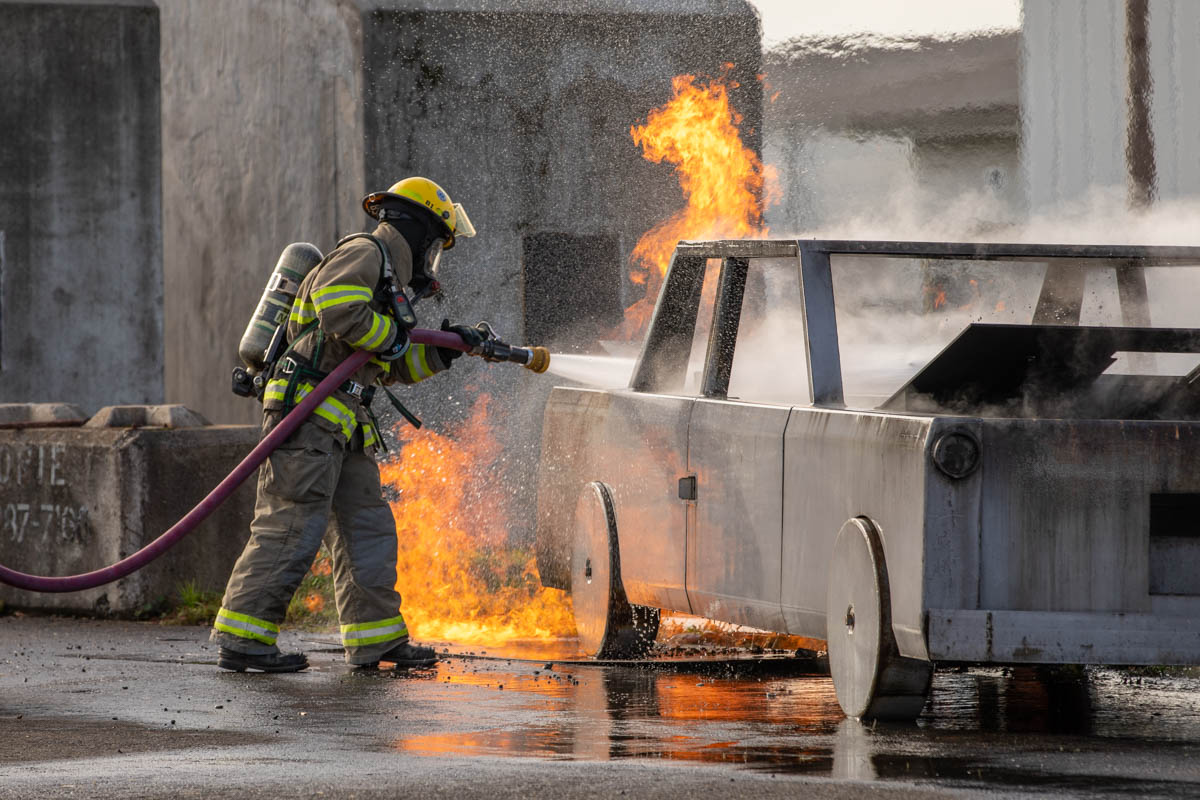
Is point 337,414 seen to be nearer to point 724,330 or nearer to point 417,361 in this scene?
point 417,361

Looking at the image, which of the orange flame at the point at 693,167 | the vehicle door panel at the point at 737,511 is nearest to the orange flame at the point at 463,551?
the orange flame at the point at 693,167

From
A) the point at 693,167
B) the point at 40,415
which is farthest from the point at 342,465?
the point at 693,167

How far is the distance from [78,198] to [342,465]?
10.6 meters

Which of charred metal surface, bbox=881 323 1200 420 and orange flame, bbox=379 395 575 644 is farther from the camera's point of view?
orange flame, bbox=379 395 575 644

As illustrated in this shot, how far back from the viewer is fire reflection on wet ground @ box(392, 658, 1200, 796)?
5.34m

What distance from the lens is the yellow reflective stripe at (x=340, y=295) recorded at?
25.2 ft

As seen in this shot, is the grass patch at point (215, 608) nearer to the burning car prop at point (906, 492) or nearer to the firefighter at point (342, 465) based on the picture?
the firefighter at point (342, 465)

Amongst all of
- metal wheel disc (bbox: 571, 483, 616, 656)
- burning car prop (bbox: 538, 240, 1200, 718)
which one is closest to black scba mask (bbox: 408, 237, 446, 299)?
burning car prop (bbox: 538, 240, 1200, 718)

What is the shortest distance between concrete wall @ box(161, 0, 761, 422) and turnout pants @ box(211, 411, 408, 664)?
4464 millimetres

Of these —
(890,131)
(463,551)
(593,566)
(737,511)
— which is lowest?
(463,551)

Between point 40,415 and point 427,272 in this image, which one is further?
point 40,415

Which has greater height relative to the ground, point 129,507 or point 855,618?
point 129,507

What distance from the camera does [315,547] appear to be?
7.88 m

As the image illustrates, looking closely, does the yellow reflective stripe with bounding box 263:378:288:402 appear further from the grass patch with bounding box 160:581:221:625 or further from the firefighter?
the grass patch with bounding box 160:581:221:625
